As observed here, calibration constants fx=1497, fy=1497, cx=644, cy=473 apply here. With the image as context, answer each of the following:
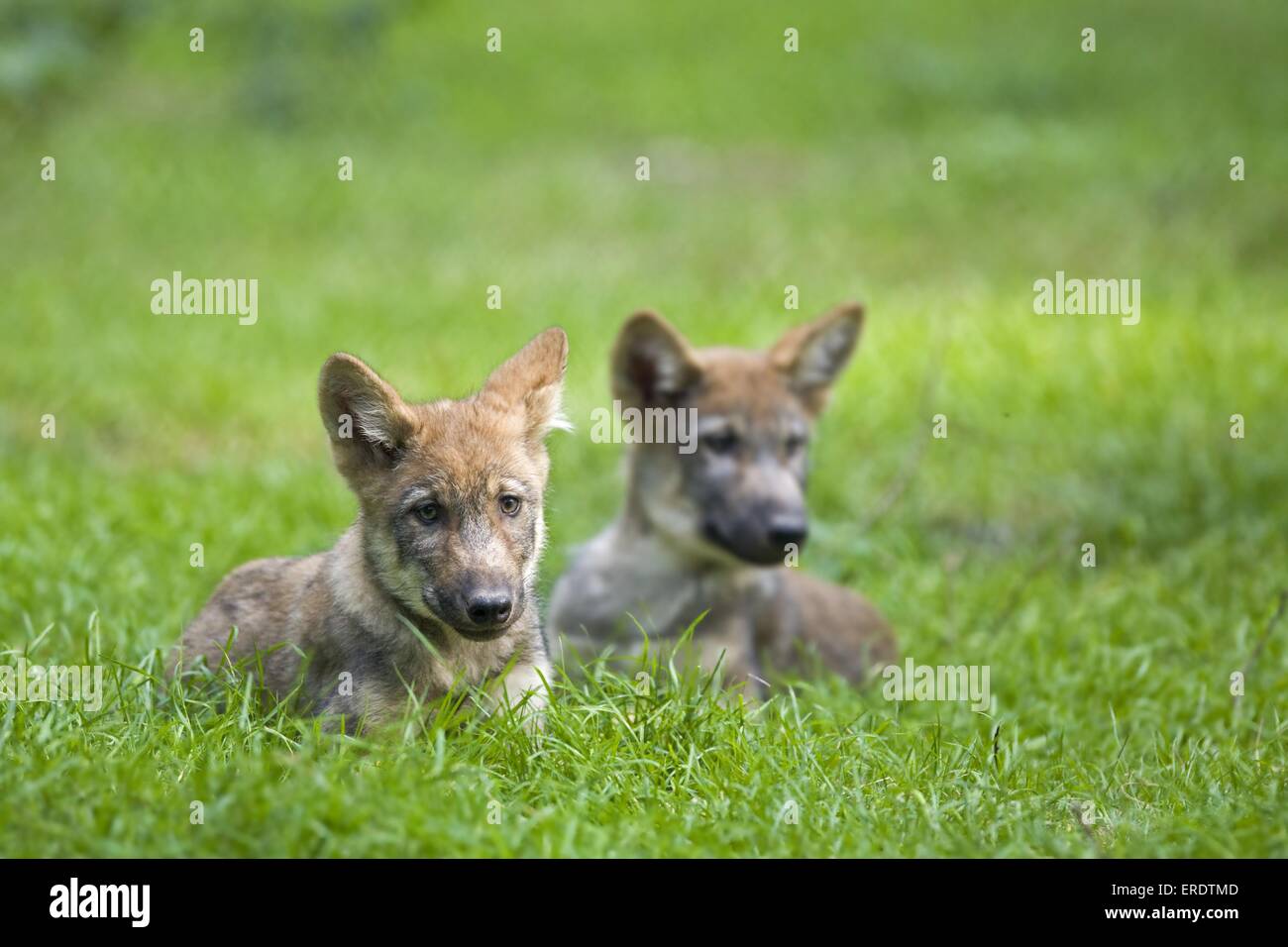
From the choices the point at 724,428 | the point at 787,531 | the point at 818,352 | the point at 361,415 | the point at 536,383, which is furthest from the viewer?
the point at 818,352

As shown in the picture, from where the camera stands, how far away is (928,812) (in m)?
4.00

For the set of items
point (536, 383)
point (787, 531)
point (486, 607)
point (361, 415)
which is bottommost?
point (486, 607)

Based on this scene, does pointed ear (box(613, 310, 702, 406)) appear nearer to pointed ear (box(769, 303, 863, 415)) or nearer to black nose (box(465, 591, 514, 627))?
pointed ear (box(769, 303, 863, 415))

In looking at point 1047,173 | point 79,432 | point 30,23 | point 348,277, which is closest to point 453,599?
point 79,432

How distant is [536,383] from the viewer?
484 cm

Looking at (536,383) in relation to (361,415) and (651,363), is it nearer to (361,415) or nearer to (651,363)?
(361,415)

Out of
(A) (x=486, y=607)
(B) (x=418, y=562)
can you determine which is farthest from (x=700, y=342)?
(A) (x=486, y=607)

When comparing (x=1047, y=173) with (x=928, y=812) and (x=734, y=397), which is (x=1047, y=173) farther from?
(x=928, y=812)

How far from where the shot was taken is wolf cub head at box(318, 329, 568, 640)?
4.21 m

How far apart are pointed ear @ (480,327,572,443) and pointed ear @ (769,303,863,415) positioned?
183 centimetres

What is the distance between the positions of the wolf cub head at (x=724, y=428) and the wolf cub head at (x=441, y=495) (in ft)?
5.78

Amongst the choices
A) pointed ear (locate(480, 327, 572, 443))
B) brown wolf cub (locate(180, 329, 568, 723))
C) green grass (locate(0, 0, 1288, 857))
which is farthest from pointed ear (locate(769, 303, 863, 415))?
brown wolf cub (locate(180, 329, 568, 723))

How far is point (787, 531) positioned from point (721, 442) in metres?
0.60
